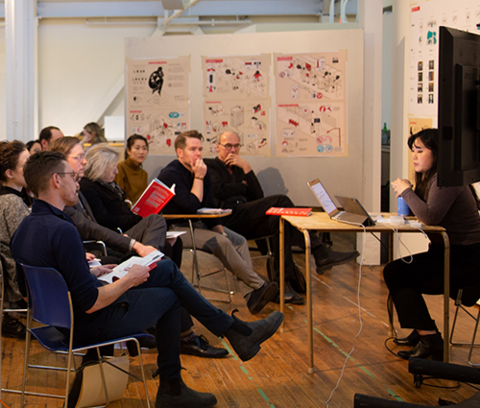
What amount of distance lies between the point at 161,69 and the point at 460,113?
15.2 ft

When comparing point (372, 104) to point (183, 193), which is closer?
point (183, 193)

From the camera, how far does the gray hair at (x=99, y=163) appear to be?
382 centimetres

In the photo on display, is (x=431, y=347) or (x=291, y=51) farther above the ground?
(x=291, y=51)

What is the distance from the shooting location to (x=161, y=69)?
582cm

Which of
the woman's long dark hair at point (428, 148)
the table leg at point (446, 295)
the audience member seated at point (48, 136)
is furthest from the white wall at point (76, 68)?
the table leg at point (446, 295)

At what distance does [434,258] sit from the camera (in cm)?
311

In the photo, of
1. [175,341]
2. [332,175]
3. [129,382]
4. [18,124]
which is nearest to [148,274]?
[175,341]

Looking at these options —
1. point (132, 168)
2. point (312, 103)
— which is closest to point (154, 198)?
point (132, 168)

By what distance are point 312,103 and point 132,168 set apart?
2003 millimetres

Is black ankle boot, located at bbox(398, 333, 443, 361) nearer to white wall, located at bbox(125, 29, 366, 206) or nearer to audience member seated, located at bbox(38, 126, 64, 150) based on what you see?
white wall, located at bbox(125, 29, 366, 206)

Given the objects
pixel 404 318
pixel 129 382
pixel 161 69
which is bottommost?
pixel 129 382

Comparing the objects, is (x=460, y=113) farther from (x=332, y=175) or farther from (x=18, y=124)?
(x=18, y=124)

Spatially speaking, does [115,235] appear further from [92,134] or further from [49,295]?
[92,134]

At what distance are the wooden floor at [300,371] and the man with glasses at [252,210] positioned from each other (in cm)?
39
